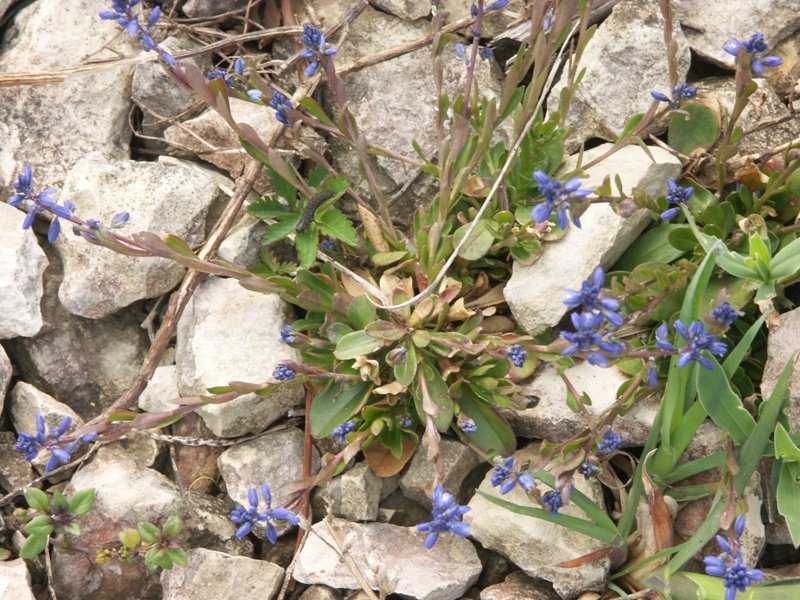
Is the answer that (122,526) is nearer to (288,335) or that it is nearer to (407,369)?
(288,335)

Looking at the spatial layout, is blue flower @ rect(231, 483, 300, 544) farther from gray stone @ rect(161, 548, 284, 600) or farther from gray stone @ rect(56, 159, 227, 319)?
gray stone @ rect(56, 159, 227, 319)

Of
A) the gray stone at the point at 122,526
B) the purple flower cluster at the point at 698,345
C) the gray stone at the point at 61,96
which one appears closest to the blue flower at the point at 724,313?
the purple flower cluster at the point at 698,345

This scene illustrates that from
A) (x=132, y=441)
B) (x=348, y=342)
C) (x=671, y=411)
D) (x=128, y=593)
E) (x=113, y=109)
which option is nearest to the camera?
(x=671, y=411)

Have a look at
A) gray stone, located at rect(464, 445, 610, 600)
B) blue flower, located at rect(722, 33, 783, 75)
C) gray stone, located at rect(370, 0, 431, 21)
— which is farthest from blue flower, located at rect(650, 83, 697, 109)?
gray stone, located at rect(464, 445, 610, 600)

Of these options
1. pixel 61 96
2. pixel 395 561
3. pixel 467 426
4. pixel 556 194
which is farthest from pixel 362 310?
pixel 61 96

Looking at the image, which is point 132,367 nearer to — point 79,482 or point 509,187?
point 79,482

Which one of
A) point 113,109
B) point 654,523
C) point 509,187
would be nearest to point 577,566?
point 654,523
